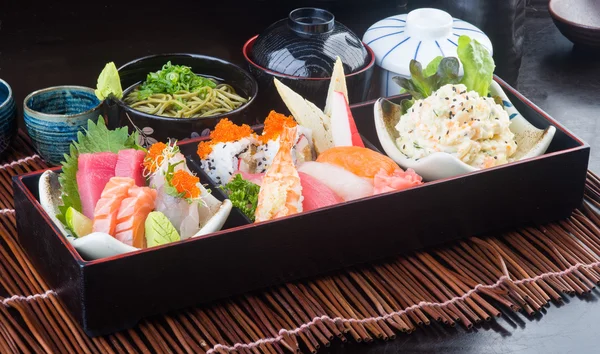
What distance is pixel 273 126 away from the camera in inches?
72.7

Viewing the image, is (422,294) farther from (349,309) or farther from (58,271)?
(58,271)

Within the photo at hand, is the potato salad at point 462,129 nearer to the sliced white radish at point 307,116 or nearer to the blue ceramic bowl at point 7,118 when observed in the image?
the sliced white radish at point 307,116

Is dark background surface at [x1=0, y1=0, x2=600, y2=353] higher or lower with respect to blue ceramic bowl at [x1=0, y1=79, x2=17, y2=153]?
lower

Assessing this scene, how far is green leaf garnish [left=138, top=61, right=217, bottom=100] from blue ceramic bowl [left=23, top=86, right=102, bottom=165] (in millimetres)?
158

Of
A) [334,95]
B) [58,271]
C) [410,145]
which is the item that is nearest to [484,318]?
[410,145]

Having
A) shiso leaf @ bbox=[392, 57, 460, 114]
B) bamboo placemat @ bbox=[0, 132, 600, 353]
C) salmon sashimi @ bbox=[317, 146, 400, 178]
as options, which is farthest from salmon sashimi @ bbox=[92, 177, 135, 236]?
shiso leaf @ bbox=[392, 57, 460, 114]

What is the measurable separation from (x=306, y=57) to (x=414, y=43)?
1.06ft

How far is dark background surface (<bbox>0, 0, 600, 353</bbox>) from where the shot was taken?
262 centimetres

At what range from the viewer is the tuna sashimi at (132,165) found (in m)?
1.69

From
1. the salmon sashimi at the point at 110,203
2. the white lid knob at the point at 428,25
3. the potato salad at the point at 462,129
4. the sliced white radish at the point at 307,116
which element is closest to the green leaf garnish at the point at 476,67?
the potato salad at the point at 462,129

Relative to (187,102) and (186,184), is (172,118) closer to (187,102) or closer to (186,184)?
(187,102)

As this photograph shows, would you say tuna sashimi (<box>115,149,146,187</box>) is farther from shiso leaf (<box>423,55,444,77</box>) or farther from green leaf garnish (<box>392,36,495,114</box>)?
shiso leaf (<box>423,55,444,77</box>)

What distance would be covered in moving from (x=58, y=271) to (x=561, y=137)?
117cm

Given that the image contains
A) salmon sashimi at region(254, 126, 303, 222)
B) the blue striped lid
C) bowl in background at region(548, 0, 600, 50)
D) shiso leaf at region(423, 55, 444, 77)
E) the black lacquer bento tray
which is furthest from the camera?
bowl in background at region(548, 0, 600, 50)
